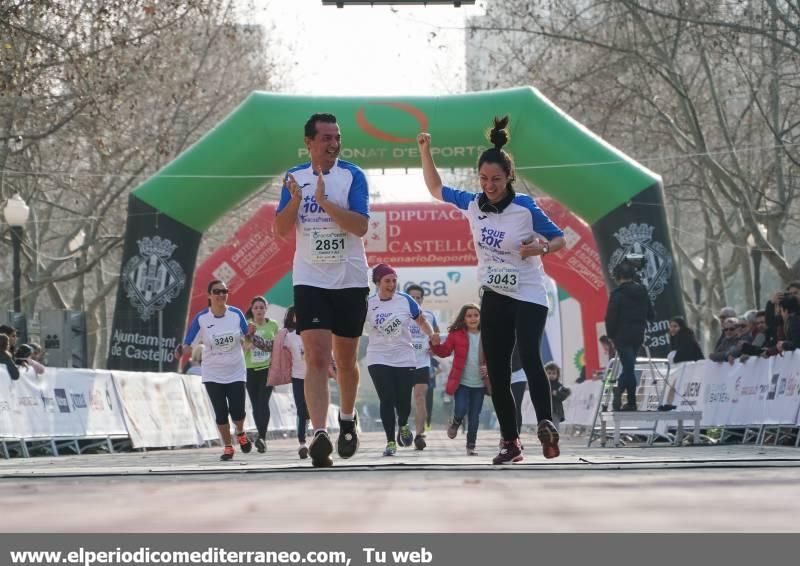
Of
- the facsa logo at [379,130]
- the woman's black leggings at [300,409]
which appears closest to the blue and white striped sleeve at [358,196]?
the woman's black leggings at [300,409]

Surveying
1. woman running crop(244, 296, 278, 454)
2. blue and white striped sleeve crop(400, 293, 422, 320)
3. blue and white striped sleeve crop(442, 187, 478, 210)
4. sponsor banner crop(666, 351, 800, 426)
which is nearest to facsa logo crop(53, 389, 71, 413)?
woman running crop(244, 296, 278, 454)

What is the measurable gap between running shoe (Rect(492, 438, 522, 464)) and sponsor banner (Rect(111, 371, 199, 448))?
1193 centimetres

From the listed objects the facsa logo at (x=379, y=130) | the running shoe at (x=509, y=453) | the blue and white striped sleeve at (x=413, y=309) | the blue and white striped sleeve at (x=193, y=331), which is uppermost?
the facsa logo at (x=379, y=130)

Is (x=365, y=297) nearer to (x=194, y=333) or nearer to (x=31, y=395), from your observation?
(x=194, y=333)

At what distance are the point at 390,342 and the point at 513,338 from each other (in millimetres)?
5550

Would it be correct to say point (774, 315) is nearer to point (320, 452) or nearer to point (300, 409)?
point (300, 409)

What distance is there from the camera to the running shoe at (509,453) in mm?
9289

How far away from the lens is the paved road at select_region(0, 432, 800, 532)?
4684mm

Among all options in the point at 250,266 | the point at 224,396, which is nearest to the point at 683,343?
the point at 224,396

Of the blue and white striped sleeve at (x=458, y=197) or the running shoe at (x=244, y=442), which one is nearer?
the blue and white striped sleeve at (x=458, y=197)

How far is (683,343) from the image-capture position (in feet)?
68.6

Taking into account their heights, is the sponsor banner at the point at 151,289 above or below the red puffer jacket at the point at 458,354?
above

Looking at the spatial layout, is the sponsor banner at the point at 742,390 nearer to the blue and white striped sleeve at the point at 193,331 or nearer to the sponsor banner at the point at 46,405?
the blue and white striped sleeve at the point at 193,331
